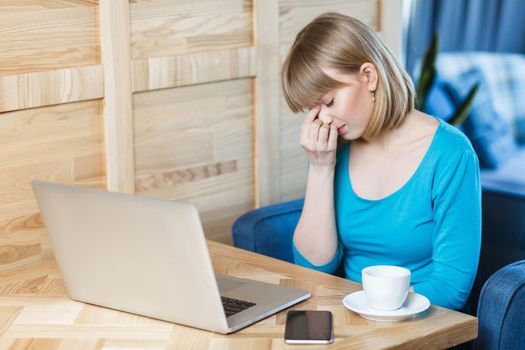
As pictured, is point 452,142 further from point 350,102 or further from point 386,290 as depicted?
point 386,290

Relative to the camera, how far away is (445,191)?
1.75 metres

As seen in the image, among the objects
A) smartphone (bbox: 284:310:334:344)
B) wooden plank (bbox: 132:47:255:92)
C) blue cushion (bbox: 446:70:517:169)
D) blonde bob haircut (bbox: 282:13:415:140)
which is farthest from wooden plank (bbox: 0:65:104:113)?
blue cushion (bbox: 446:70:517:169)

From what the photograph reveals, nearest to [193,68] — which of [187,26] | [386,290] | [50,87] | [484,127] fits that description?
[187,26]

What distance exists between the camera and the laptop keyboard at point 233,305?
149 cm

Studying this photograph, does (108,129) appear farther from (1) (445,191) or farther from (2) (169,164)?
(1) (445,191)

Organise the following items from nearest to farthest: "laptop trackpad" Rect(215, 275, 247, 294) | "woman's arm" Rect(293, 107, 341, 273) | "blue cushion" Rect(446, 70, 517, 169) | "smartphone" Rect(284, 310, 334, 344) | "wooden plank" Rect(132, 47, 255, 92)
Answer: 1. "smartphone" Rect(284, 310, 334, 344)
2. "laptop trackpad" Rect(215, 275, 247, 294)
3. "woman's arm" Rect(293, 107, 341, 273)
4. "wooden plank" Rect(132, 47, 255, 92)
5. "blue cushion" Rect(446, 70, 517, 169)

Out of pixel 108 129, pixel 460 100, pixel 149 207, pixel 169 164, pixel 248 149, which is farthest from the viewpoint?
pixel 460 100

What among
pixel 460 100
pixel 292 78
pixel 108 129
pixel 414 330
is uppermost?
pixel 292 78

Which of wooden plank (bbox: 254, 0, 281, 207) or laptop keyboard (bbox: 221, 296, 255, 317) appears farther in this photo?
wooden plank (bbox: 254, 0, 281, 207)

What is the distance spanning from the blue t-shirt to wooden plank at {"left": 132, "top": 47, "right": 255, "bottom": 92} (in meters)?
0.38

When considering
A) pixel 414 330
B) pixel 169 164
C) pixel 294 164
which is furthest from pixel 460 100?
pixel 414 330

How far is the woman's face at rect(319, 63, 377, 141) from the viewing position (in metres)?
1.73

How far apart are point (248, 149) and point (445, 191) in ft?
2.16

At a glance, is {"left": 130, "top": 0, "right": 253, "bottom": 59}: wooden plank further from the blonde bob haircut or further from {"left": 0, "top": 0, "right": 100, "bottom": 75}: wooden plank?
the blonde bob haircut
